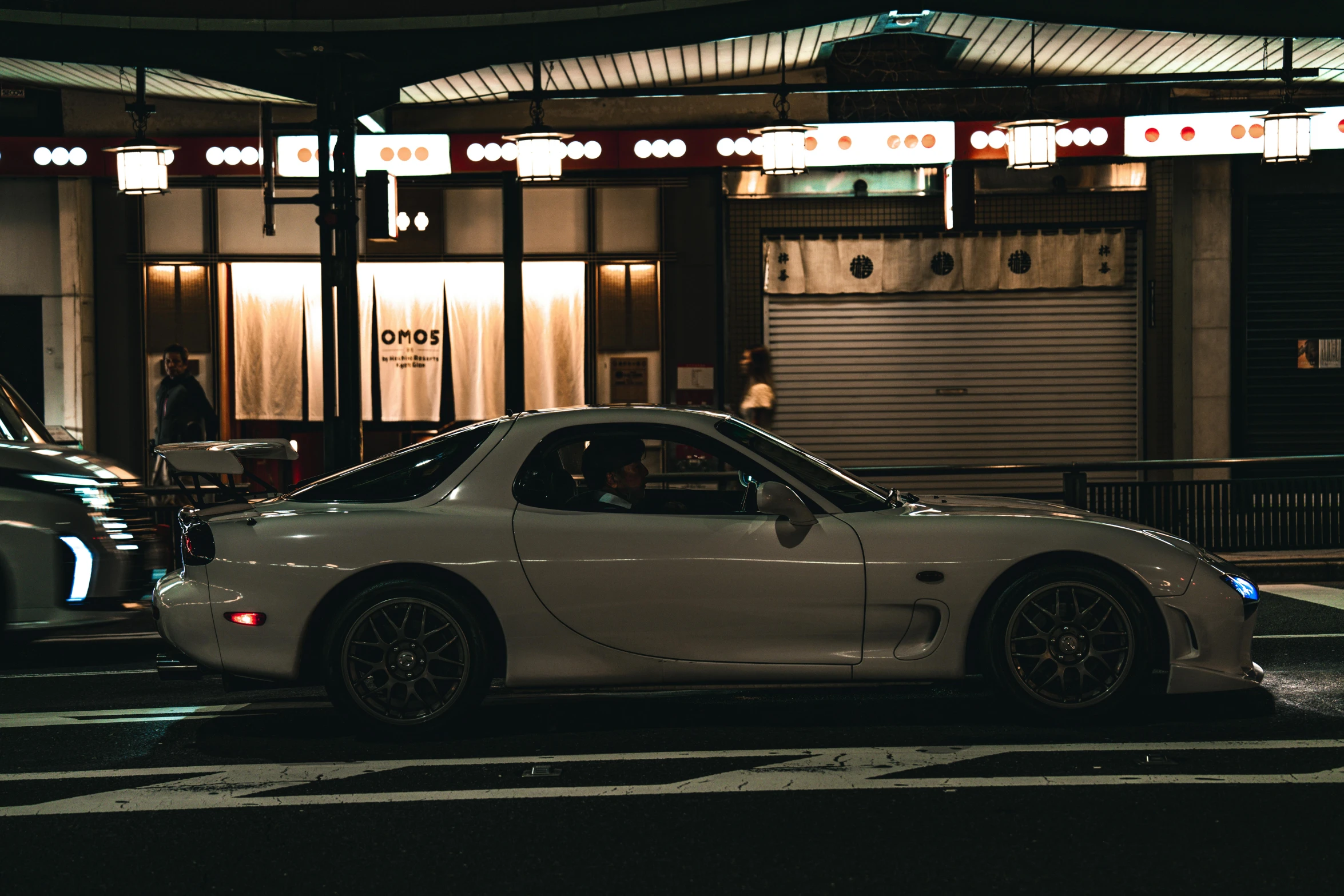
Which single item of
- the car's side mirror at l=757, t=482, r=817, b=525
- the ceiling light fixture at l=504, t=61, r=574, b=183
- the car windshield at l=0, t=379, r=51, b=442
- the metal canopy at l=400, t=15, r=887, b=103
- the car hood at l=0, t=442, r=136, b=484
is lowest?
the car's side mirror at l=757, t=482, r=817, b=525

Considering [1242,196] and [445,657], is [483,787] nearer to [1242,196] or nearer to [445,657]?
[445,657]

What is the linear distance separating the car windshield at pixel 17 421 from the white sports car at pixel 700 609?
327cm

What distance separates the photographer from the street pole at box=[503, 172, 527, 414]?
1462 cm

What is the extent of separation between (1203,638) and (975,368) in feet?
34.5

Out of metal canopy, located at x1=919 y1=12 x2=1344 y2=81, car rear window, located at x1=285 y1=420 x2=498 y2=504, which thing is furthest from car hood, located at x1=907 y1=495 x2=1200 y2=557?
metal canopy, located at x1=919 y1=12 x2=1344 y2=81

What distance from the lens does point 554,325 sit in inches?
614

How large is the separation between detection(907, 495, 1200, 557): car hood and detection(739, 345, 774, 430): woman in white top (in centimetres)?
626

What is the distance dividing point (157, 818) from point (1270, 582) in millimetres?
9415

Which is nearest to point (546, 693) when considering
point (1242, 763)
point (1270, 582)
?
point (1242, 763)

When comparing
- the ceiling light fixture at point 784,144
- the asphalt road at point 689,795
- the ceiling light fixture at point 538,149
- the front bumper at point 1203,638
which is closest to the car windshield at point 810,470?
the asphalt road at point 689,795

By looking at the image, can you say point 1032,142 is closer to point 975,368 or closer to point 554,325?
point 975,368

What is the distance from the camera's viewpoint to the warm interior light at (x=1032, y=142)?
12.6 m

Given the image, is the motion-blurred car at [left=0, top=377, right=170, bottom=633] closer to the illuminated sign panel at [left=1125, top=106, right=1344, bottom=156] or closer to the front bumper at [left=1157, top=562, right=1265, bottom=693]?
the front bumper at [left=1157, top=562, right=1265, bottom=693]

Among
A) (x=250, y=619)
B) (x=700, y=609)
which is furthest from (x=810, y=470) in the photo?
(x=250, y=619)
